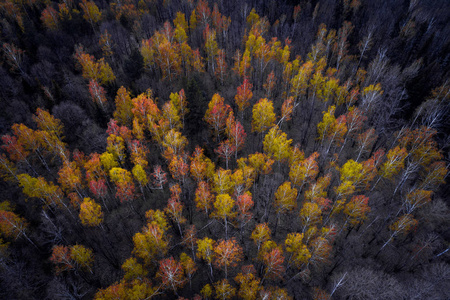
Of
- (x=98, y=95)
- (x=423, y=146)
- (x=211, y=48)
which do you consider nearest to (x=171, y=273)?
(x=98, y=95)

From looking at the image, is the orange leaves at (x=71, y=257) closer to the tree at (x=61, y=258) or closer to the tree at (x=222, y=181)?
the tree at (x=61, y=258)

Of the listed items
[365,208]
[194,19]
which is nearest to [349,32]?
[194,19]

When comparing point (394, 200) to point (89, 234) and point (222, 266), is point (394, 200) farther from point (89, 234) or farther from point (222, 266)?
point (89, 234)

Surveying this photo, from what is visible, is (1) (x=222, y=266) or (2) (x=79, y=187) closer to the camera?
(1) (x=222, y=266)

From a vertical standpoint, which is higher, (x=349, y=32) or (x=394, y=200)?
(x=349, y=32)

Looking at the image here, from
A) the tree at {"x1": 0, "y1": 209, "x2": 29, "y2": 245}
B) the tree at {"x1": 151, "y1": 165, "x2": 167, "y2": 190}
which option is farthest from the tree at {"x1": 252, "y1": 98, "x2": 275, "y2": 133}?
the tree at {"x1": 0, "y1": 209, "x2": 29, "y2": 245}

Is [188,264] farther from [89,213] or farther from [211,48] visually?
[211,48]

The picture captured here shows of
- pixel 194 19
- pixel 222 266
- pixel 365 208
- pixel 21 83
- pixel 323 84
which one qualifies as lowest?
pixel 222 266

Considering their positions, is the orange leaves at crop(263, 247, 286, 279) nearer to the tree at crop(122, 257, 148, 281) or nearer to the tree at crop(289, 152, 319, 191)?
the tree at crop(289, 152, 319, 191)
